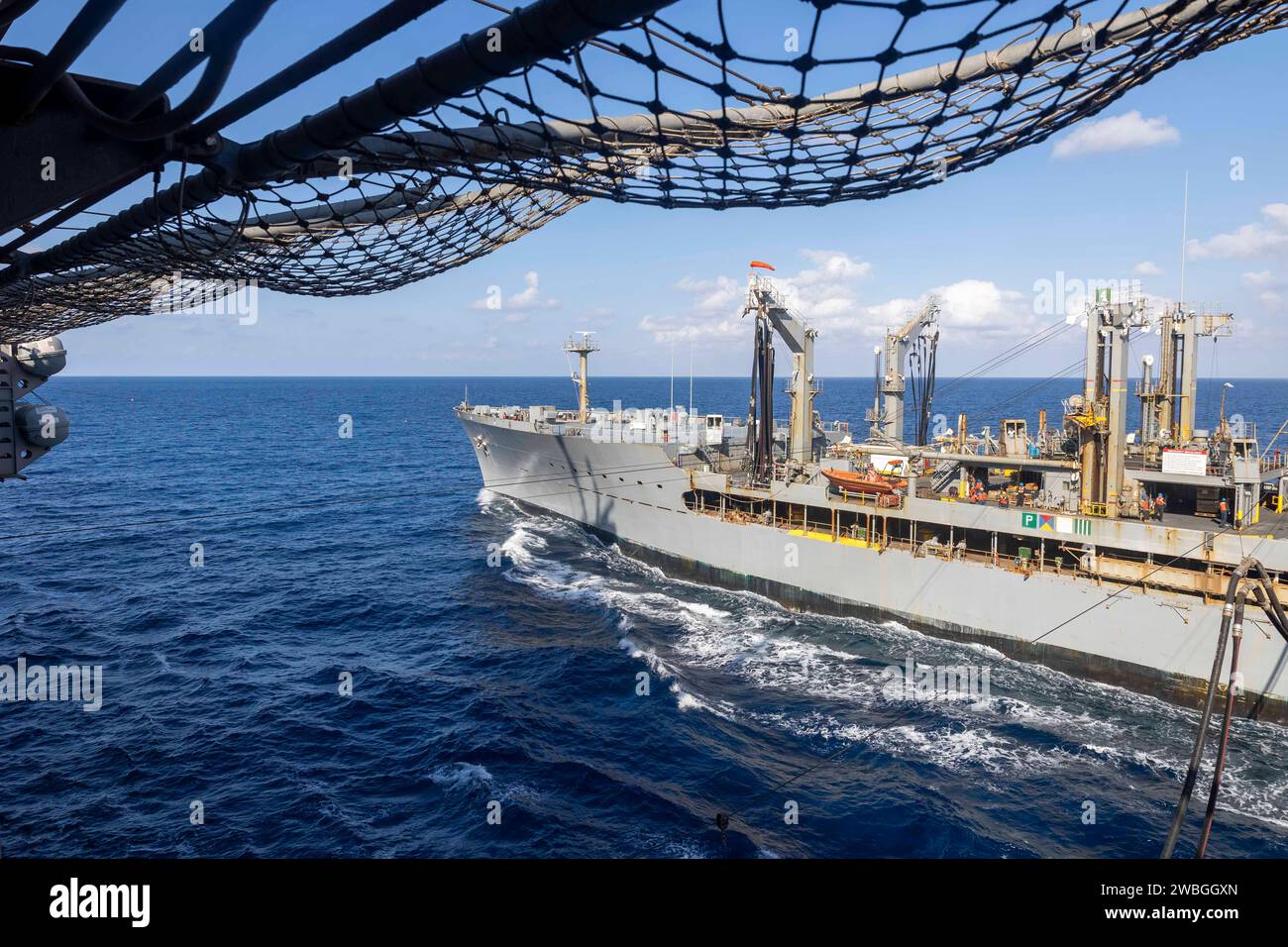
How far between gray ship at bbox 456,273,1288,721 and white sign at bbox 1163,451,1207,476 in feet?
0.27

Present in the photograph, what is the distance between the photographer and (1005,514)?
Answer: 1082 inches

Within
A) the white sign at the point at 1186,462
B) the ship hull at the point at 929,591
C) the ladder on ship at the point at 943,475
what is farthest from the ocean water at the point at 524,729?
the white sign at the point at 1186,462

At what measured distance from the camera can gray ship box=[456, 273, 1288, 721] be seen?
77.9 feet

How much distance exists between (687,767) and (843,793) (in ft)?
12.2

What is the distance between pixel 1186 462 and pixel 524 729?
2407 centimetres

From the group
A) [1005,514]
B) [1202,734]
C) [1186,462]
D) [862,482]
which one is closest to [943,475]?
[862,482]

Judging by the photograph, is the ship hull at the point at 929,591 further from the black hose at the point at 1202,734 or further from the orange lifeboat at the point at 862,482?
the black hose at the point at 1202,734

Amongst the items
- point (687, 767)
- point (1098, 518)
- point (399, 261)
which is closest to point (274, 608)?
point (687, 767)

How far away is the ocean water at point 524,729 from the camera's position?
1616 cm

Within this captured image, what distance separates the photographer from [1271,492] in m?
28.7

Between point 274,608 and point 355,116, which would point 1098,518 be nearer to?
point 355,116

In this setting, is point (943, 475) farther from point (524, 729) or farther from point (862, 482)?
point (524, 729)

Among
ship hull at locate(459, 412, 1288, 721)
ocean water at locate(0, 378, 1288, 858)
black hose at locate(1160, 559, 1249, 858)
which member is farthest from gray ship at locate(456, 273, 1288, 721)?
black hose at locate(1160, 559, 1249, 858)

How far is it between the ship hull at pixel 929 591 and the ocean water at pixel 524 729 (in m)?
0.91
